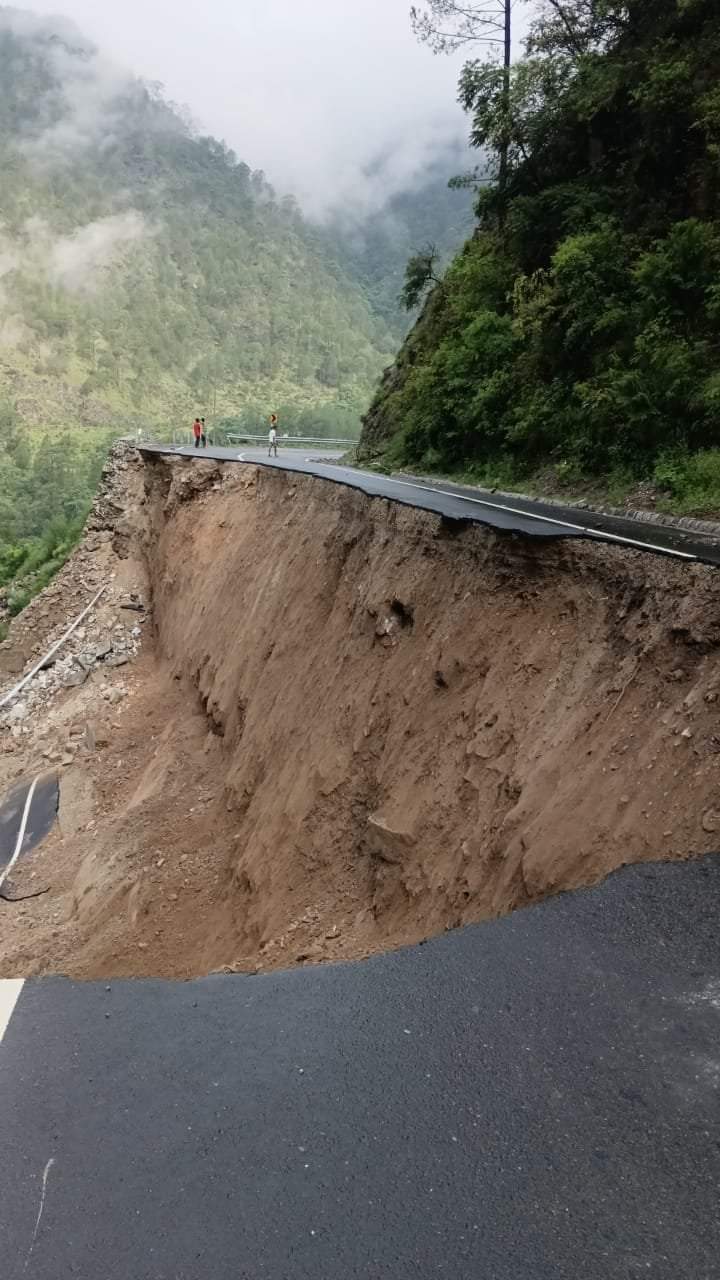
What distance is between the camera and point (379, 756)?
30.1 feet

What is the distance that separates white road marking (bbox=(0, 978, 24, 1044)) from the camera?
4.57m

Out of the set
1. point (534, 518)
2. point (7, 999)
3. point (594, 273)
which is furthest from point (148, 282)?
point (7, 999)

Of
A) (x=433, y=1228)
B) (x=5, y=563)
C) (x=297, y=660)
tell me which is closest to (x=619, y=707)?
(x=433, y=1228)

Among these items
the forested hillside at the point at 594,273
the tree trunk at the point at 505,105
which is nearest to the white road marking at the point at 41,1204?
the forested hillside at the point at 594,273

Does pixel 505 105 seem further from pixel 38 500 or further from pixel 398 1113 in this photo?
pixel 38 500

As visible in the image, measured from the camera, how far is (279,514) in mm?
16828

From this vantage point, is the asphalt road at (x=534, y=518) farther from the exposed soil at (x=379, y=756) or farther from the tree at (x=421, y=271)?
the tree at (x=421, y=271)

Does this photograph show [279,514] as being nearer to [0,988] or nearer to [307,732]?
[307,732]

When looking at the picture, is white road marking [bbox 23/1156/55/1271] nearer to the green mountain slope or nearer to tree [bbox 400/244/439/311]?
tree [bbox 400/244/439/311]

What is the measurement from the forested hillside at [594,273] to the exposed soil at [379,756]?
3.93m

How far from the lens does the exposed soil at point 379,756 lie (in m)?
6.10

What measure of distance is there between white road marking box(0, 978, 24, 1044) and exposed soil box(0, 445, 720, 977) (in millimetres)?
2222

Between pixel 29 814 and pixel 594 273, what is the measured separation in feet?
49.5

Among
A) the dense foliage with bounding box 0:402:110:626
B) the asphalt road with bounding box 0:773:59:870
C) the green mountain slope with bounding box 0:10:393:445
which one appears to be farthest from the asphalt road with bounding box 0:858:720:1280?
the green mountain slope with bounding box 0:10:393:445
